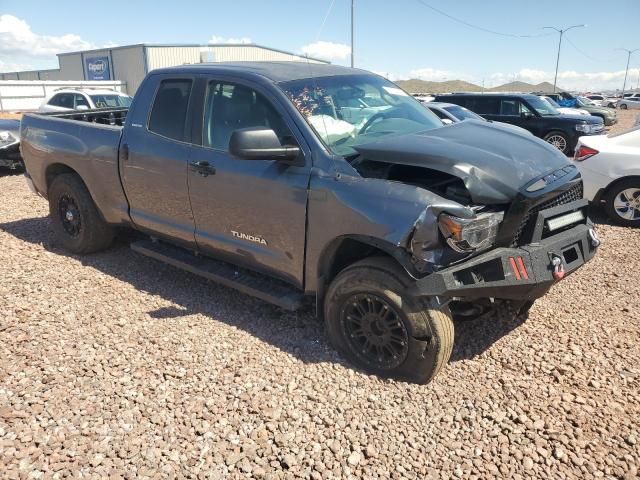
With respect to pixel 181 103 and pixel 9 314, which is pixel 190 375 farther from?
pixel 181 103

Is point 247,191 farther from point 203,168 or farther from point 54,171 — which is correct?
point 54,171

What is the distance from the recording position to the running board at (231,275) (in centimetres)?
360

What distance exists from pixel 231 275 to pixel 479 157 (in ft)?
6.89

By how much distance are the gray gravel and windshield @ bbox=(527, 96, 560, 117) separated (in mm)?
11073

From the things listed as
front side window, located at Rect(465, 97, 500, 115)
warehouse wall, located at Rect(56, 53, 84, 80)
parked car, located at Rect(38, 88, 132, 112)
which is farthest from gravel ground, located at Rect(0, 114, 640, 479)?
warehouse wall, located at Rect(56, 53, 84, 80)

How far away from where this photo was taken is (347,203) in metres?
3.04

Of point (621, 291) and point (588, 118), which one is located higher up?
point (588, 118)

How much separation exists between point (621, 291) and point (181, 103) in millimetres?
4109

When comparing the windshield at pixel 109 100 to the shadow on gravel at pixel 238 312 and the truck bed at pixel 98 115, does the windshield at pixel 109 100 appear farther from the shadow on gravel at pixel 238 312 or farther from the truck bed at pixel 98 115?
the shadow on gravel at pixel 238 312

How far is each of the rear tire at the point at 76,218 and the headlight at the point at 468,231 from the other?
12.5 ft

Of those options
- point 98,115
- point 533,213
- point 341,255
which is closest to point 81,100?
point 98,115

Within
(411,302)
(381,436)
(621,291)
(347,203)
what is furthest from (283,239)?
(621,291)

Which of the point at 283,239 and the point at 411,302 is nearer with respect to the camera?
the point at 411,302

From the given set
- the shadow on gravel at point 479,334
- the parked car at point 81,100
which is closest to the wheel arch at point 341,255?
the shadow on gravel at point 479,334
